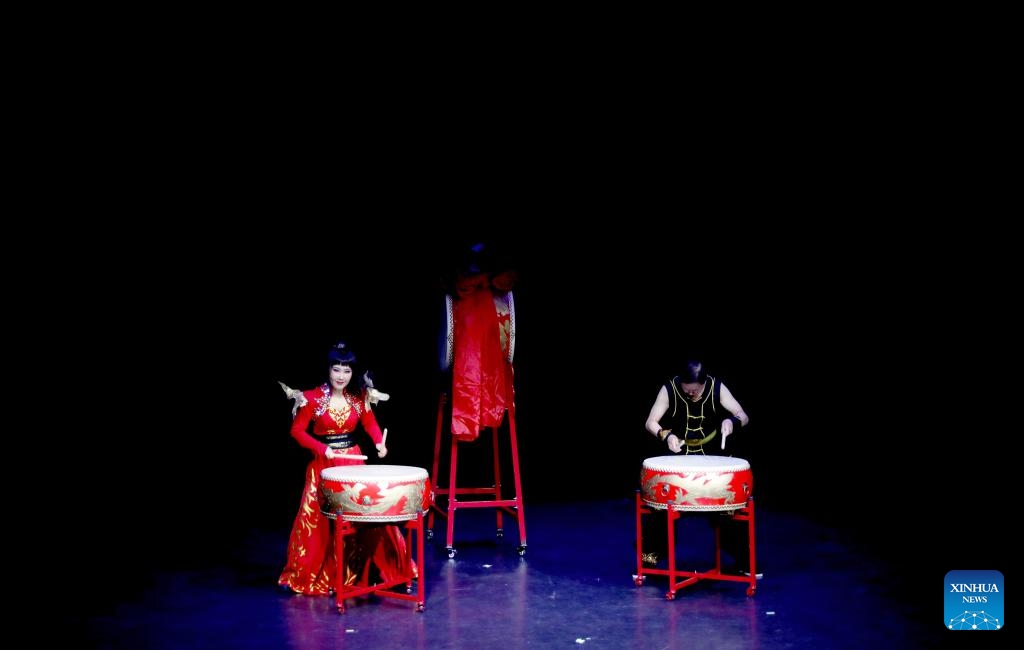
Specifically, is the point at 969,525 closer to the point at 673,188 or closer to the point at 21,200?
the point at 673,188

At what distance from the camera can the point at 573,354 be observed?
7.49 meters

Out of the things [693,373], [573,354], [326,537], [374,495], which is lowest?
[326,537]

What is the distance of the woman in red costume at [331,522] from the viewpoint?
4.61 meters

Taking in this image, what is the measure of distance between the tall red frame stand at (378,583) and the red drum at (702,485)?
1.02m

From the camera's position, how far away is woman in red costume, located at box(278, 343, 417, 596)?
4.61 m

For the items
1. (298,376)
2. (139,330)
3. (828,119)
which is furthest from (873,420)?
(139,330)

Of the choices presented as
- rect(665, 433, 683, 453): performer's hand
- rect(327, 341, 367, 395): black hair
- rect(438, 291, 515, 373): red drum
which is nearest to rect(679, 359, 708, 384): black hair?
rect(665, 433, 683, 453): performer's hand

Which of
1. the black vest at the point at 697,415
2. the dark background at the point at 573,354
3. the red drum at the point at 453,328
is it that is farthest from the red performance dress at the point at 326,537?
the dark background at the point at 573,354

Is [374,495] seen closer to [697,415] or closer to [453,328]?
[453,328]

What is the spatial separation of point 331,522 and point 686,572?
1.60 m

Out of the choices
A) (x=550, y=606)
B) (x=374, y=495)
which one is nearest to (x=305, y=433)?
(x=374, y=495)

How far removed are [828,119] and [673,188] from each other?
1.05 metres

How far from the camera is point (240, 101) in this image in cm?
619

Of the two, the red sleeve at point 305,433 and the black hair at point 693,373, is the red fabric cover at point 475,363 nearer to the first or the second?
the red sleeve at point 305,433
